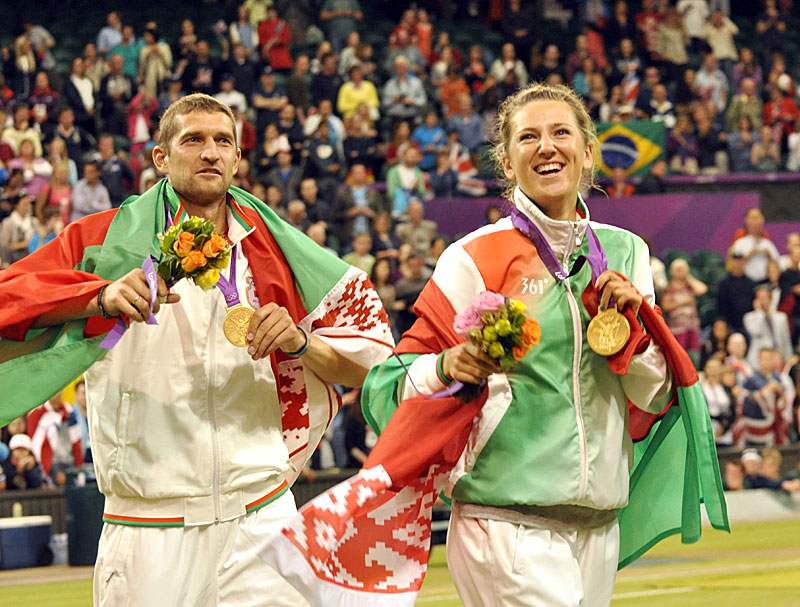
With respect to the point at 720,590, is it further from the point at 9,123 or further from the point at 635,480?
the point at 9,123

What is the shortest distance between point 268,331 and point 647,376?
1.16m

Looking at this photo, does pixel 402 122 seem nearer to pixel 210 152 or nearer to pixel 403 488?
pixel 210 152

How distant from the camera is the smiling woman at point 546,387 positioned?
389 centimetres

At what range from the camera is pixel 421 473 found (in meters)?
3.98

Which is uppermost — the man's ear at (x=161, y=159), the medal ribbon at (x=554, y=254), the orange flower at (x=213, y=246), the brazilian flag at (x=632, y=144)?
the brazilian flag at (x=632, y=144)

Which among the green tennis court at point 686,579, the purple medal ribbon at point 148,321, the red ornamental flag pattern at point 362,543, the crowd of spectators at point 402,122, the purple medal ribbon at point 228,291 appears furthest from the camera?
the crowd of spectators at point 402,122

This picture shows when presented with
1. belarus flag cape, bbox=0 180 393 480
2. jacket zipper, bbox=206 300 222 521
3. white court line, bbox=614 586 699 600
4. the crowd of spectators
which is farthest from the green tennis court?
jacket zipper, bbox=206 300 222 521

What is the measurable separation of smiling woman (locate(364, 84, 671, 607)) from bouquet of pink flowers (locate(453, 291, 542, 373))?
11 cm

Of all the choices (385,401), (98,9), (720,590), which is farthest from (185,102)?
(98,9)

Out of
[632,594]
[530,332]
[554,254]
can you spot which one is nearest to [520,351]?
[530,332]

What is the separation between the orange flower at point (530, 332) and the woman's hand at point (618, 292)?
10.8 inches

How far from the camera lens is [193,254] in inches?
163

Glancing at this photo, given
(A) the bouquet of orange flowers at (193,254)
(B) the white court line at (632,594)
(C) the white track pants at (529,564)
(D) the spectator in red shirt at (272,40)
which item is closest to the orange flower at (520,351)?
→ (C) the white track pants at (529,564)

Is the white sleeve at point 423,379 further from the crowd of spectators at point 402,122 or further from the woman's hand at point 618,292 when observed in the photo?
the crowd of spectators at point 402,122
